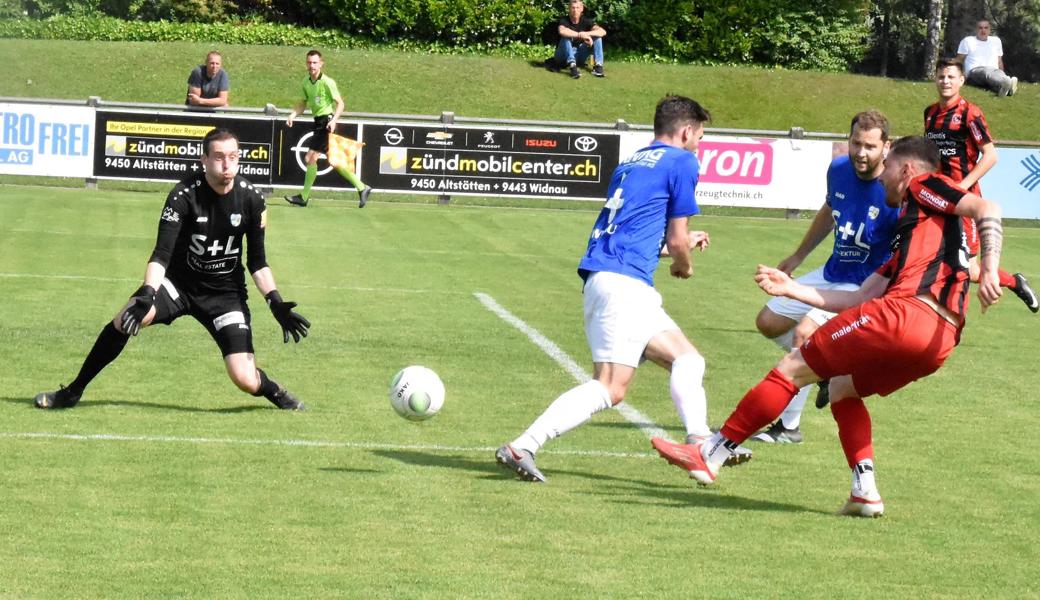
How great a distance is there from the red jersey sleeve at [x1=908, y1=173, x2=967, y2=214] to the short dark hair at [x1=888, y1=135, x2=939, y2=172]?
0.15 metres

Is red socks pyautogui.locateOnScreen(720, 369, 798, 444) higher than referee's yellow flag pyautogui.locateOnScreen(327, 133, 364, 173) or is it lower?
higher

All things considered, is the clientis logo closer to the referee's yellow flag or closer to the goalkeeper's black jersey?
the referee's yellow flag

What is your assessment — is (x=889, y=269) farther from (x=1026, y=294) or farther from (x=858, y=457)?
(x=1026, y=294)

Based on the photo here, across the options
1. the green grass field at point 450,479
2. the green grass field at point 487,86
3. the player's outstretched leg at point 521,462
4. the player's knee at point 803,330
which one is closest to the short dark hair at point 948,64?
the green grass field at point 450,479

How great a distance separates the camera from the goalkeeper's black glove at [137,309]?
859cm

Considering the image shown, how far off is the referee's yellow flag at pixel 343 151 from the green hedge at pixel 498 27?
58.2 feet

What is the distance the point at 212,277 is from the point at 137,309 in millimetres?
702

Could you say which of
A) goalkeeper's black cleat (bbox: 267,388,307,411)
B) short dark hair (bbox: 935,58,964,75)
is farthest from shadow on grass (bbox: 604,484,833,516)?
short dark hair (bbox: 935,58,964,75)

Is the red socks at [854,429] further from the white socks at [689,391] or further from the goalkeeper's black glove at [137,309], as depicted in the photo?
the goalkeeper's black glove at [137,309]

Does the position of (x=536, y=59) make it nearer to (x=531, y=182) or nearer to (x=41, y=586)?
(x=531, y=182)

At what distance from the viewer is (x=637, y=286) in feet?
24.3

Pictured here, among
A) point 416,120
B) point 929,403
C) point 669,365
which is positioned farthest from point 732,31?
point 669,365

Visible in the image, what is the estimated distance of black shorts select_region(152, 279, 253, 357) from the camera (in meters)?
9.09

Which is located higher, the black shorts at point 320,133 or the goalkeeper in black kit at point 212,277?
the goalkeeper in black kit at point 212,277
